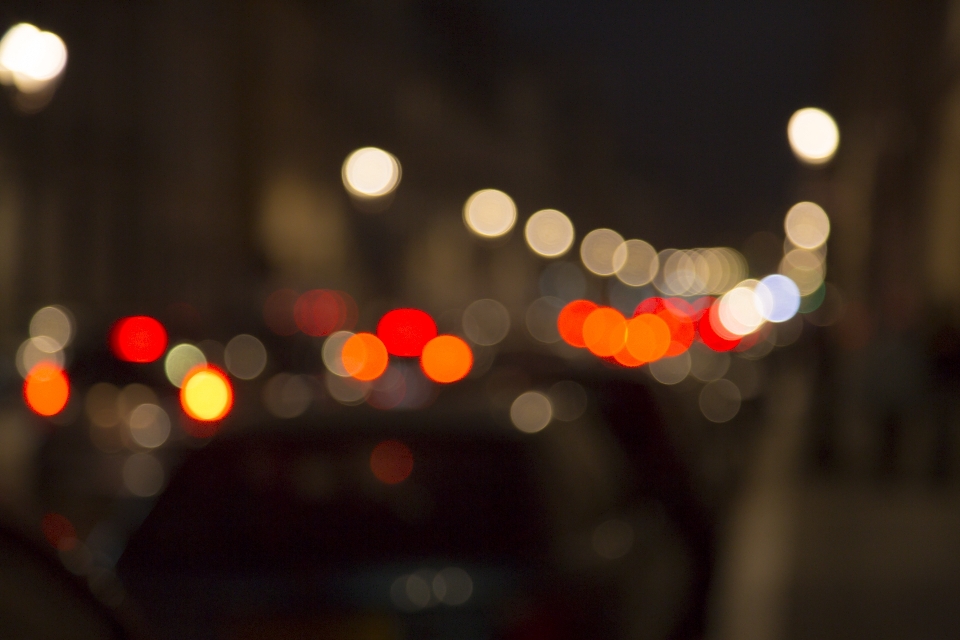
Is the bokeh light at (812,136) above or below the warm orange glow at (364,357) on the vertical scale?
above

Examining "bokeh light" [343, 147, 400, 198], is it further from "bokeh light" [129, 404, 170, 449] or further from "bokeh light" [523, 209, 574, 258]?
"bokeh light" [523, 209, 574, 258]

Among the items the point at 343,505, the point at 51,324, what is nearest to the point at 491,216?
the point at 51,324

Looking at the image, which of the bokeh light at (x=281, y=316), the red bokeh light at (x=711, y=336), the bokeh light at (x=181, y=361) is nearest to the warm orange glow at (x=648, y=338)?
the red bokeh light at (x=711, y=336)

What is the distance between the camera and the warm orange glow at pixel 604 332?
23312mm

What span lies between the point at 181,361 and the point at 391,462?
27.2 ft

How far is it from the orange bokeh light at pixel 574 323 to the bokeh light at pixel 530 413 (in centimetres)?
1877

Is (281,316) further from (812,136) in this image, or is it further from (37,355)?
(812,136)

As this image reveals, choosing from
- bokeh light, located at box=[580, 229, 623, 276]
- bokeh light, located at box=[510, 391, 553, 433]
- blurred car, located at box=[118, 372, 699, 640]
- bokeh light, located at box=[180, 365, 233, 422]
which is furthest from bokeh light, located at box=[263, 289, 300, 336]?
bokeh light, located at box=[580, 229, 623, 276]

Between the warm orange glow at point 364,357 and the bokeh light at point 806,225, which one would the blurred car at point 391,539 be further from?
the bokeh light at point 806,225

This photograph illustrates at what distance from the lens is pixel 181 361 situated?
503 inches

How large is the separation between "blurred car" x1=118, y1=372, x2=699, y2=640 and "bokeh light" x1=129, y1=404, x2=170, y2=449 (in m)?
7.11

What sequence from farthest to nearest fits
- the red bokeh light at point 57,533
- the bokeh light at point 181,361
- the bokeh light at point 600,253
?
1. the bokeh light at point 600,253
2. the bokeh light at point 181,361
3. the red bokeh light at point 57,533

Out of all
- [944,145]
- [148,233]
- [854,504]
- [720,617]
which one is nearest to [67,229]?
[148,233]

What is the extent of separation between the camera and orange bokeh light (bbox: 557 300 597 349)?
84.2ft
